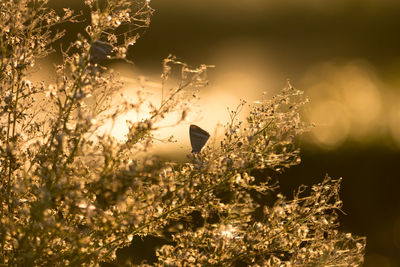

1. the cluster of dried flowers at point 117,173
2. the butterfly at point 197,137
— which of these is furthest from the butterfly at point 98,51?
the butterfly at point 197,137

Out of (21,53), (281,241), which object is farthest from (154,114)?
(281,241)

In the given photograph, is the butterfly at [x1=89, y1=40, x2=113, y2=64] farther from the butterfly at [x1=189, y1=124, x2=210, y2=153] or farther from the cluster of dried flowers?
the butterfly at [x1=189, y1=124, x2=210, y2=153]

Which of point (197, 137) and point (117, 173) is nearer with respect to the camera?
point (117, 173)

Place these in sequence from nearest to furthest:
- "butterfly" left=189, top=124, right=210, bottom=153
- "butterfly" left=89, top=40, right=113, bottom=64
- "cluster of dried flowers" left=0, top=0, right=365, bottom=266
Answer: "cluster of dried flowers" left=0, top=0, right=365, bottom=266 < "butterfly" left=89, top=40, right=113, bottom=64 < "butterfly" left=189, top=124, right=210, bottom=153

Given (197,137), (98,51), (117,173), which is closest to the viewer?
(117,173)

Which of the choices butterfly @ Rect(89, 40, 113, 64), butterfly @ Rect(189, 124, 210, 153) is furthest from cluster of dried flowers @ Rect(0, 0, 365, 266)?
butterfly @ Rect(189, 124, 210, 153)

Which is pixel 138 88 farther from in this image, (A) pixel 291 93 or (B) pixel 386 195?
(B) pixel 386 195
